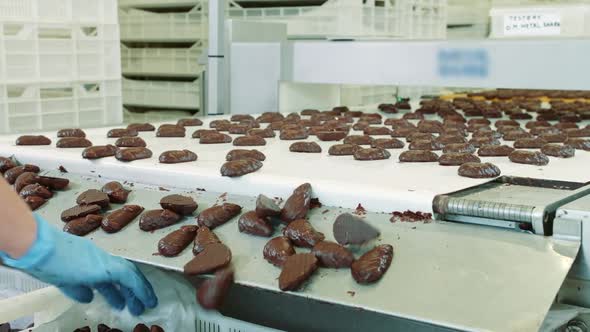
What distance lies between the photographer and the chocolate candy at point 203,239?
1.21m

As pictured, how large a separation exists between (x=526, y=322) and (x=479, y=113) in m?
2.21

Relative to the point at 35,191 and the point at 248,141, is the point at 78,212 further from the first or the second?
the point at 248,141

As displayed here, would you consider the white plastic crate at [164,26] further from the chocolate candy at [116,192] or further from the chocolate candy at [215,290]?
the chocolate candy at [215,290]

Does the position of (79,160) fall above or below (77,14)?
below

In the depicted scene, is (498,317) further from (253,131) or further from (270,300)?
(253,131)

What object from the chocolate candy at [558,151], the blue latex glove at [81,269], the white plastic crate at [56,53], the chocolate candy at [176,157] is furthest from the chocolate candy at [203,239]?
the white plastic crate at [56,53]

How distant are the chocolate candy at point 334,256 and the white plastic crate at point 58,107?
172 centimetres

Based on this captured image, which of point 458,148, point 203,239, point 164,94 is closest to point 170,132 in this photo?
point 458,148

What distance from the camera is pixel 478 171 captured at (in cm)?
153

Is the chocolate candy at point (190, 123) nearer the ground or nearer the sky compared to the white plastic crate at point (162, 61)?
nearer the ground

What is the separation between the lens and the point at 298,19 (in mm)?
3443

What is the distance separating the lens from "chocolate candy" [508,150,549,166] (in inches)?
68.8

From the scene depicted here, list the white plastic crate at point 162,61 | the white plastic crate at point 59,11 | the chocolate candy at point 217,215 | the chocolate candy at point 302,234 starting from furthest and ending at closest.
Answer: the white plastic crate at point 162,61 < the white plastic crate at point 59,11 < the chocolate candy at point 217,215 < the chocolate candy at point 302,234

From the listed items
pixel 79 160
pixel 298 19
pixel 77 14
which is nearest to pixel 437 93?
pixel 298 19
